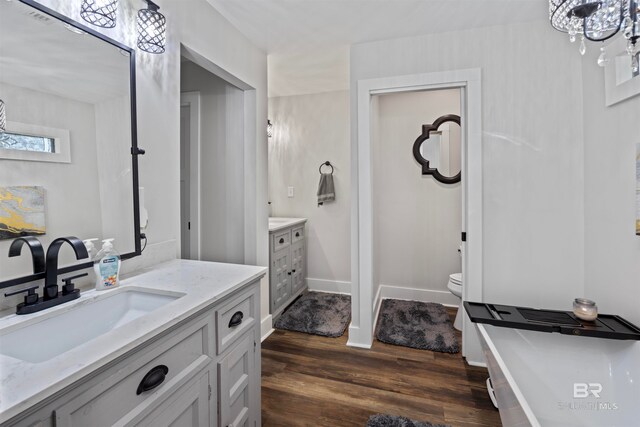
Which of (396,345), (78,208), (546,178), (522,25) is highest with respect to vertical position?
(522,25)

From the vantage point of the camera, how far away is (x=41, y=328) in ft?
3.10

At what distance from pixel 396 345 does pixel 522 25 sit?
8.28 ft

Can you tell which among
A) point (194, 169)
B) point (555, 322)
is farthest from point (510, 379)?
point (194, 169)

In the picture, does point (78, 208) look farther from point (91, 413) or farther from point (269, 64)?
point (269, 64)

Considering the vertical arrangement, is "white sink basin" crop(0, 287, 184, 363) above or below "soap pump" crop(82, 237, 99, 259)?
below

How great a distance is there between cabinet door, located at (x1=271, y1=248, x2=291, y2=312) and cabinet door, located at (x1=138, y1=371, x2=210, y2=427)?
1769mm

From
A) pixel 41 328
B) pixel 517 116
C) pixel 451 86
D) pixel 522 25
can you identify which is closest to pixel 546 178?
pixel 517 116

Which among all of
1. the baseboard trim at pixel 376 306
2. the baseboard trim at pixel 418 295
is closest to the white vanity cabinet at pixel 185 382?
the baseboard trim at pixel 376 306

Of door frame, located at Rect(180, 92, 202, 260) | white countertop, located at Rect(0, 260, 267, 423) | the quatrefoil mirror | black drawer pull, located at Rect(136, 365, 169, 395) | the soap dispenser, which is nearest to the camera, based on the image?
white countertop, located at Rect(0, 260, 267, 423)

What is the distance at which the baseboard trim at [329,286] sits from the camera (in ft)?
12.3

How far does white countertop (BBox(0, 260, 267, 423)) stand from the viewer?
2.00 ft

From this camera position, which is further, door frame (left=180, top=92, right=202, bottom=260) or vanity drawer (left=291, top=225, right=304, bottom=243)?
vanity drawer (left=291, top=225, right=304, bottom=243)

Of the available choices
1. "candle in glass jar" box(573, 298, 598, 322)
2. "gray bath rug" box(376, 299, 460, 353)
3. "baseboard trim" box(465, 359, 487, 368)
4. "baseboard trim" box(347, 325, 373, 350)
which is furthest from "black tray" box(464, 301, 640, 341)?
"baseboard trim" box(347, 325, 373, 350)

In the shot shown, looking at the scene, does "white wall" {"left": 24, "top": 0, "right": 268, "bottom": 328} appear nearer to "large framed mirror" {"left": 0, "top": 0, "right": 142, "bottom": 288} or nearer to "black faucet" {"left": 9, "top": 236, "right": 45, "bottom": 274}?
"large framed mirror" {"left": 0, "top": 0, "right": 142, "bottom": 288}
